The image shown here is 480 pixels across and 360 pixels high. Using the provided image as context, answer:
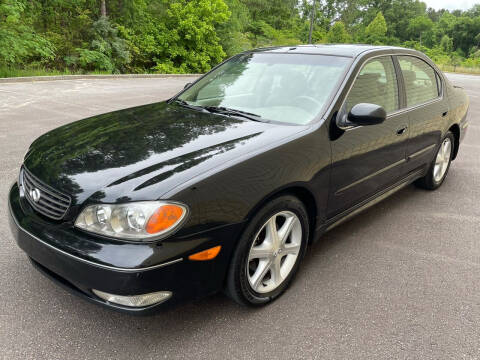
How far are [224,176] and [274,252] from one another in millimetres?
670

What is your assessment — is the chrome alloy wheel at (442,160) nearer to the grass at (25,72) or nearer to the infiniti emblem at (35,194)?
the infiniti emblem at (35,194)

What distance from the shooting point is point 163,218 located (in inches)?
75.3

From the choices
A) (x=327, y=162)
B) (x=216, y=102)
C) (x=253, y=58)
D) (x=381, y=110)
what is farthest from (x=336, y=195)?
(x=253, y=58)

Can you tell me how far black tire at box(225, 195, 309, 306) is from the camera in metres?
2.22

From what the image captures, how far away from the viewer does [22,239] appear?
2.23 metres

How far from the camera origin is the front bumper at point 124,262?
1.87 metres

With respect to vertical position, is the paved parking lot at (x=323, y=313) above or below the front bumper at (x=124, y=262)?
below

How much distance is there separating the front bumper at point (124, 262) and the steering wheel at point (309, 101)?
115cm

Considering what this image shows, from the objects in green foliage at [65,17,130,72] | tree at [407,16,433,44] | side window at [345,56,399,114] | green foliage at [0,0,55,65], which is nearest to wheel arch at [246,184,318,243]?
side window at [345,56,399,114]

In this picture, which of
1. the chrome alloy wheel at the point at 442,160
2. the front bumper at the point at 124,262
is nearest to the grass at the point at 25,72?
the front bumper at the point at 124,262

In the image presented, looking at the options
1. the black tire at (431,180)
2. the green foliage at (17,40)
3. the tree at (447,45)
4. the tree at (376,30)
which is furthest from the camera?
the tree at (376,30)

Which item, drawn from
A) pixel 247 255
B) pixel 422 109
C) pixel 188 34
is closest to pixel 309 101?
pixel 247 255

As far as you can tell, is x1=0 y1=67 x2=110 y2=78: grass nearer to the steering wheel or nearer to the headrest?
the steering wheel

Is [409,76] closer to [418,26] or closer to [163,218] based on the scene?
[163,218]
